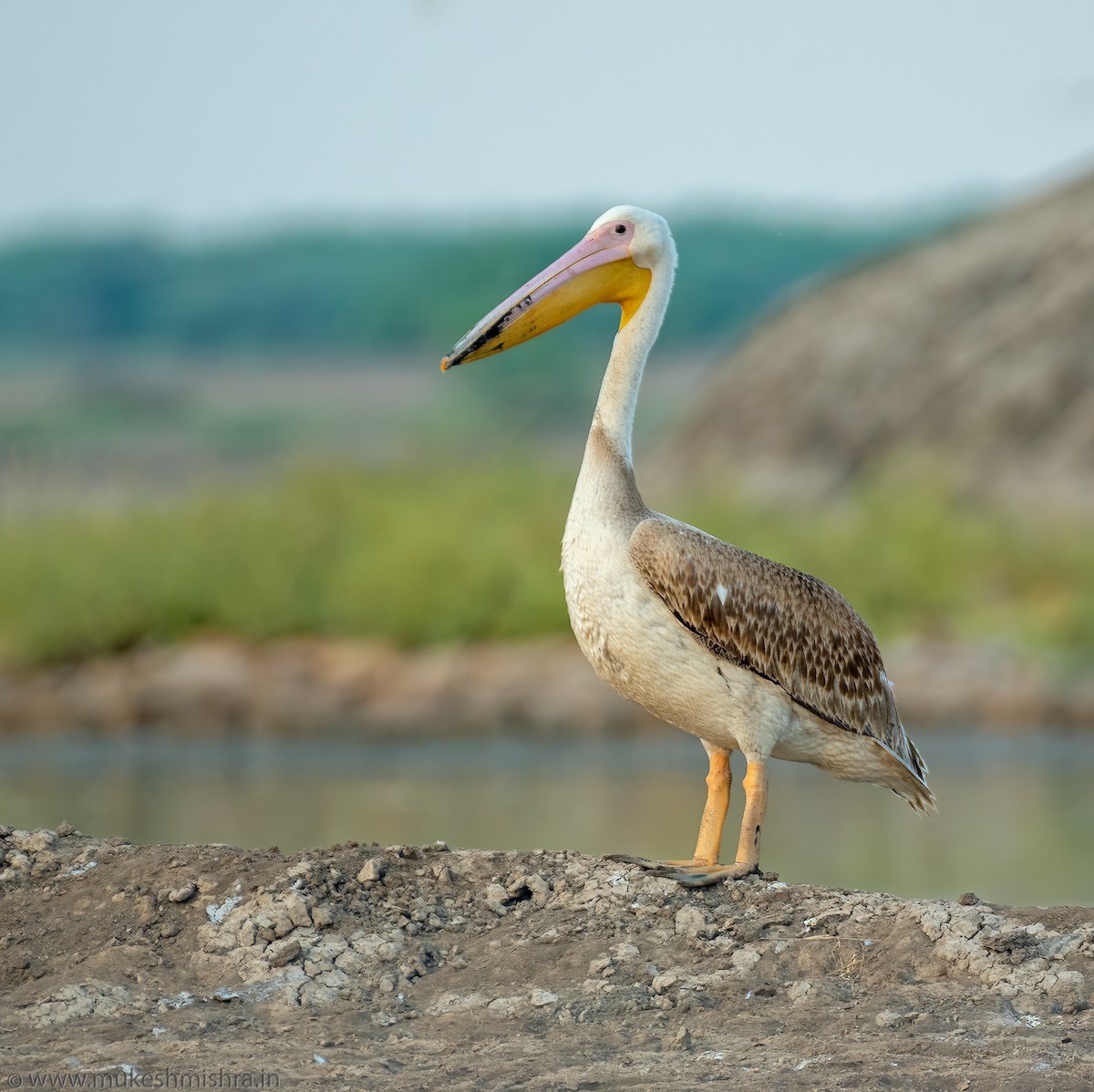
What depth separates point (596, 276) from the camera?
5707 millimetres

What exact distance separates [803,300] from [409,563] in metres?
16.4

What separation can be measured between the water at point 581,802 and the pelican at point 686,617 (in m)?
3.52

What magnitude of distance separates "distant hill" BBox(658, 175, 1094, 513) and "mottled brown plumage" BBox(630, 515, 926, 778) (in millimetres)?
17729

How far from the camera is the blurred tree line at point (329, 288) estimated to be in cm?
6994

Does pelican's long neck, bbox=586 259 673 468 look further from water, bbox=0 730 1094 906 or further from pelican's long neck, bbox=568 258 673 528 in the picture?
water, bbox=0 730 1094 906

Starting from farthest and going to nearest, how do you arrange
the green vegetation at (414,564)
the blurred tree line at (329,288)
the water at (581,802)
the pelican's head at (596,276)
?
the blurred tree line at (329,288) < the green vegetation at (414,564) < the water at (581,802) < the pelican's head at (596,276)

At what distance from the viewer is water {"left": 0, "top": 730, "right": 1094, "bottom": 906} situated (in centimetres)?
973

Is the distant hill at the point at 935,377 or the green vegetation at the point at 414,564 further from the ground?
the distant hill at the point at 935,377

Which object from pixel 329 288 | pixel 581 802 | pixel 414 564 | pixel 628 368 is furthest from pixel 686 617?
pixel 329 288

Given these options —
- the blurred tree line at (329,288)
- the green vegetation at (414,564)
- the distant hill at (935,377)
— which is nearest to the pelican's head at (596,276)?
the green vegetation at (414,564)

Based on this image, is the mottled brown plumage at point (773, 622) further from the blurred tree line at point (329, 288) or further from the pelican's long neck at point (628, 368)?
the blurred tree line at point (329, 288)

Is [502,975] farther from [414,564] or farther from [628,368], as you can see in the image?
[414,564]

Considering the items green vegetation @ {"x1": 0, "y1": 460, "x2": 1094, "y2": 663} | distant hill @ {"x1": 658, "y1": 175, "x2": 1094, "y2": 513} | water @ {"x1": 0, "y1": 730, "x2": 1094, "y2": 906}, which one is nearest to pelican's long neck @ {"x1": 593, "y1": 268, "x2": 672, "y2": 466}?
water @ {"x1": 0, "y1": 730, "x2": 1094, "y2": 906}

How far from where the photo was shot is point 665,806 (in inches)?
438
